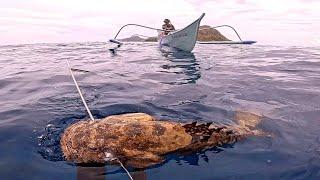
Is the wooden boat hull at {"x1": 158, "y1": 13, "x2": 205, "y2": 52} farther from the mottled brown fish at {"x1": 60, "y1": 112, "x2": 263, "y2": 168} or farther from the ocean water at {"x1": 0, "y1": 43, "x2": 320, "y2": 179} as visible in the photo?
the mottled brown fish at {"x1": 60, "y1": 112, "x2": 263, "y2": 168}

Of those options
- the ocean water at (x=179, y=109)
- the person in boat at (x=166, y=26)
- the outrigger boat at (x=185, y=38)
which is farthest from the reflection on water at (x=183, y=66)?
the person in boat at (x=166, y=26)

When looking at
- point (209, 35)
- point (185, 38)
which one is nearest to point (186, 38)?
point (185, 38)

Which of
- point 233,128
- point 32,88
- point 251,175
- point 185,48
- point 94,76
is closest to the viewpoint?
point 251,175

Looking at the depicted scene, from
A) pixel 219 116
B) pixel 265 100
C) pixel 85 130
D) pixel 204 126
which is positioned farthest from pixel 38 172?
pixel 265 100

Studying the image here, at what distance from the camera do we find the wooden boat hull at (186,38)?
1791 centimetres

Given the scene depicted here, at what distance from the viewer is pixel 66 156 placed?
5969mm

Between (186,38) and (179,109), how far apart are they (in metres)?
10.9

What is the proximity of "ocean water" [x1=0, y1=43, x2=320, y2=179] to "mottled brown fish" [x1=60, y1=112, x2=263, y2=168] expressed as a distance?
6.2 inches

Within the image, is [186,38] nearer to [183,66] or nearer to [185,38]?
[185,38]

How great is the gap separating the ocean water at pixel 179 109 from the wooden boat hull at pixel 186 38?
8.94 feet

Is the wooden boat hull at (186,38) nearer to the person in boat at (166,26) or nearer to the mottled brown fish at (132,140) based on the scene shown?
the person in boat at (166,26)

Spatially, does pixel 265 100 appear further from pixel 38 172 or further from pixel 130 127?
pixel 38 172

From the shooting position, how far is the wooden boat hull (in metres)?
17.9

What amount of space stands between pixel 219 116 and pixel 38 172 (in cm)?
380
